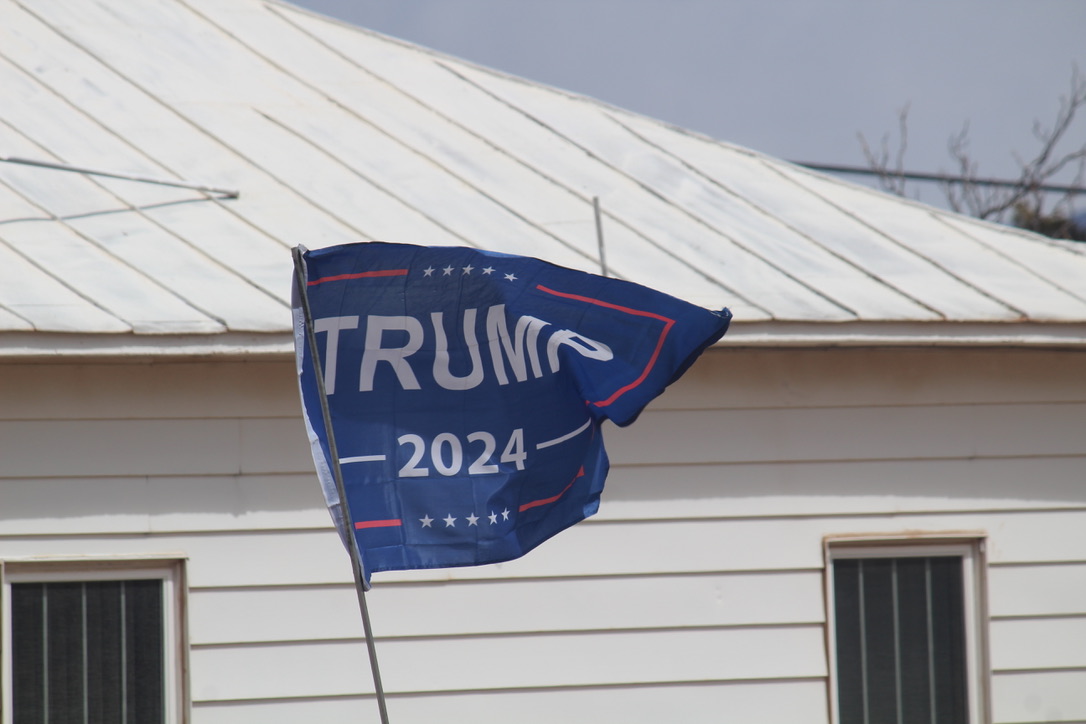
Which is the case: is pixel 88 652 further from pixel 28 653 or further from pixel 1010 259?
pixel 1010 259

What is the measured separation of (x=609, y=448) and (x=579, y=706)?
1.16m

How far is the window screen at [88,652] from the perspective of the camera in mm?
4875

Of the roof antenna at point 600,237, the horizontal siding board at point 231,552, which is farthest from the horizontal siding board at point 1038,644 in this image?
the horizontal siding board at point 231,552

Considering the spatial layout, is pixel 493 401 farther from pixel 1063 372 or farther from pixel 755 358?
pixel 1063 372

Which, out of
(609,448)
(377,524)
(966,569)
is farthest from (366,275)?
(966,569)

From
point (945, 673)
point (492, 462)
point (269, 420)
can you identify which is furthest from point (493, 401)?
point (945, 673)

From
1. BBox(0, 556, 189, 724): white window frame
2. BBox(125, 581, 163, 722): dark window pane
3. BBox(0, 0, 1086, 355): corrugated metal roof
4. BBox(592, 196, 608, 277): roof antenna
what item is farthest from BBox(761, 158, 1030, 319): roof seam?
BBox(125, 581, 163, 722): dark window pane

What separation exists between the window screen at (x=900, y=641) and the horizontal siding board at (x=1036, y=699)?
16 cm

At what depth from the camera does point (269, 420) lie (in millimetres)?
5051

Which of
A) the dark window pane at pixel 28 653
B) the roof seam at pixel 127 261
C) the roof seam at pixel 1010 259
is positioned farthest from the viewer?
the roof seam at pixel 1010 259

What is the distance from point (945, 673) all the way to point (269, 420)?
3390mm

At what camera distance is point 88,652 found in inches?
194

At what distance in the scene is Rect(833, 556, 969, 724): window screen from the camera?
17.7 feet

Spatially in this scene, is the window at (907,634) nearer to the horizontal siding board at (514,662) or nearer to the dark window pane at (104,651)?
the horizontal siding board at (514,662)
